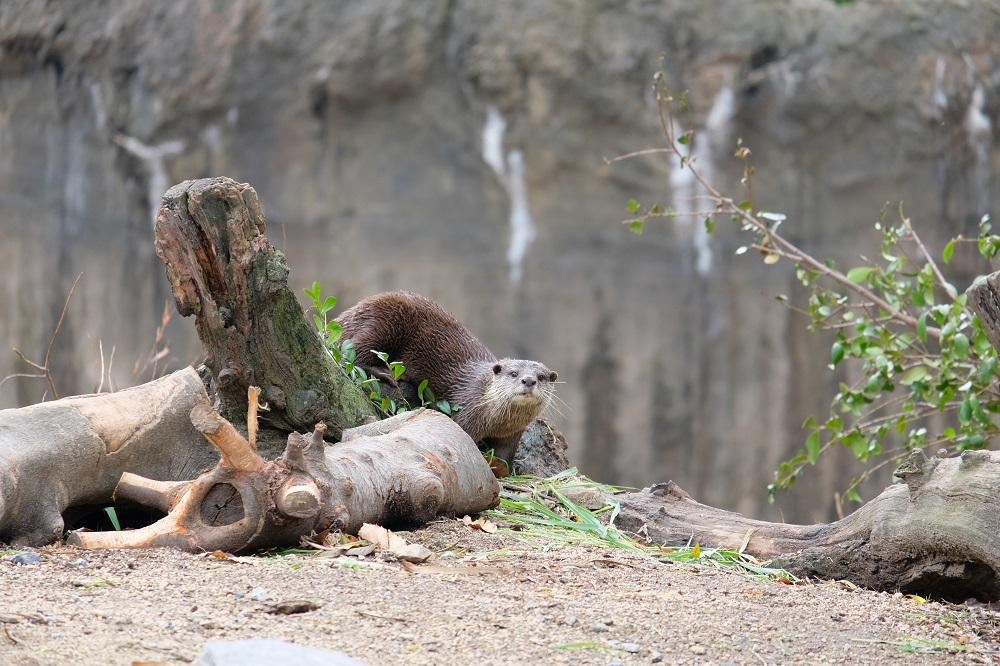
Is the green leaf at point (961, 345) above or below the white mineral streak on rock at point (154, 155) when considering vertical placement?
below

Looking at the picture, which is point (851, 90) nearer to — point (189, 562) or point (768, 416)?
point (768, 416)

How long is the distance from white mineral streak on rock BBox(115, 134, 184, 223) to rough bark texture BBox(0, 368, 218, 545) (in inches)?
204

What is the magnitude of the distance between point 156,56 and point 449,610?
6.54m

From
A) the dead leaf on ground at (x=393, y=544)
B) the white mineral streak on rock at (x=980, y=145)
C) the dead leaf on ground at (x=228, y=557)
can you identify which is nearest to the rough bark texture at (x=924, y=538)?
the dead leaf on ground at (x=393, y=544)

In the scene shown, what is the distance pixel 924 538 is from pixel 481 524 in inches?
44.6

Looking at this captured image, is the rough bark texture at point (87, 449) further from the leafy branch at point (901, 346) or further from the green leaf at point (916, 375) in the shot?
the green leaf at point (916, 375)

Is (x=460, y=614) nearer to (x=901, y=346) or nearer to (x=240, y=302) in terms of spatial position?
(x=240, y=302)

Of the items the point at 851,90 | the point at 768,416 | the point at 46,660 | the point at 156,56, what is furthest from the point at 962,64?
the point at 46,660

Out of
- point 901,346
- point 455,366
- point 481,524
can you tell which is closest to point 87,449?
point 481,524

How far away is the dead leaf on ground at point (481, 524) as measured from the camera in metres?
3.07

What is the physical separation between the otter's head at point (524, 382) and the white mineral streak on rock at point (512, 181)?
142 inches

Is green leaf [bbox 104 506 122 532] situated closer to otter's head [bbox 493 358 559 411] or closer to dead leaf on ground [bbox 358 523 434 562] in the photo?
dead leaf on ground [bbox 358 523 434 562]

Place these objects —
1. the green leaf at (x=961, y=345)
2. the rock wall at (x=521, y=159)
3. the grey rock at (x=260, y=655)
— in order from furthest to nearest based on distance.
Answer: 1. the rock wall at (x=521, y=159)
2. the green leaf at (x=961, y=345)
3. the grey rock at (x=260, y=655)

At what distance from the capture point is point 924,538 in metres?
2.68
